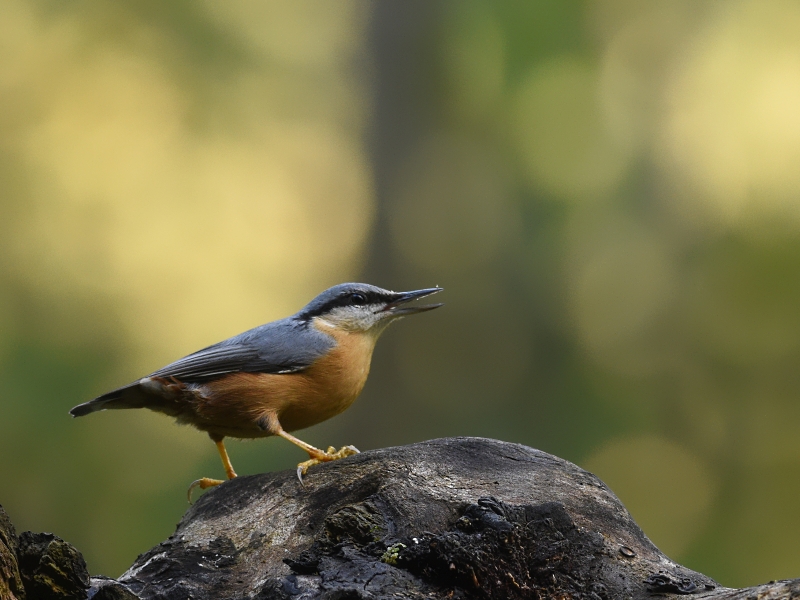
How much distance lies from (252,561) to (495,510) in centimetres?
88

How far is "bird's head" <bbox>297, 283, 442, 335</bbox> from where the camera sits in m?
4.41

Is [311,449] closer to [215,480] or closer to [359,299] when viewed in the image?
[215,480]

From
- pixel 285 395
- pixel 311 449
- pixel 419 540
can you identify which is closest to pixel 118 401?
pixel 285 395

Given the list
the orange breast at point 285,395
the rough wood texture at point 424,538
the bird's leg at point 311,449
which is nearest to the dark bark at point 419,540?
the rough wood texture at point 424,538

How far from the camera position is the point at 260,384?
3.96m

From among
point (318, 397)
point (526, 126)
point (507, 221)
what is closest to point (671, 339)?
point (507, 221)

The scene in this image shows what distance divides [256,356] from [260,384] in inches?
8.3

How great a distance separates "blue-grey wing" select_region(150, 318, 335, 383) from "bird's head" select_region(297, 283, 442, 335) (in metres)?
0.19

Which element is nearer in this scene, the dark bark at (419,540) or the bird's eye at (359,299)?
the dark bark at (419,540)

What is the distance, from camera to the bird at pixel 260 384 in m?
3.96

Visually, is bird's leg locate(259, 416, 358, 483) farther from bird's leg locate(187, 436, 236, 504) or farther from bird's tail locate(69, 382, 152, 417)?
bird's tail locate(69, 382, 152, 417)

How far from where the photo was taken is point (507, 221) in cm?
762

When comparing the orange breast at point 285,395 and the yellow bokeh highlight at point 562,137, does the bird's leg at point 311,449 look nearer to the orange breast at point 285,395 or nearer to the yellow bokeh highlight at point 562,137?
the orange breast at point 285,395

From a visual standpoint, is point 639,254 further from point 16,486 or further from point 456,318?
point 16,486
